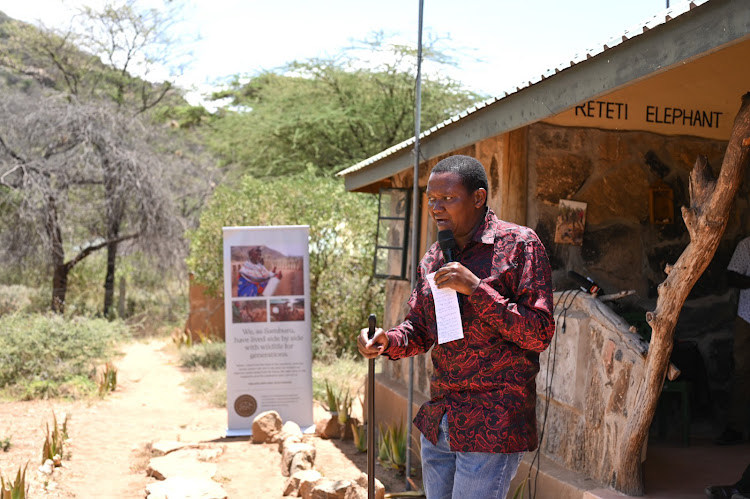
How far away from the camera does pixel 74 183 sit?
15195 millimetres

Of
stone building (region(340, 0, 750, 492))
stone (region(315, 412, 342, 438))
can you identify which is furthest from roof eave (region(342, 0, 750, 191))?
stone (region(315, 412, 342, 438))

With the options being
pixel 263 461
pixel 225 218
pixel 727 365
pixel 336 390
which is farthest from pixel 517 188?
pixel 225 218

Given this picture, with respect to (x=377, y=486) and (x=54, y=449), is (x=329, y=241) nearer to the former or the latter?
(x=54, y=449)

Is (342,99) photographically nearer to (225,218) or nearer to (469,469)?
(225,218)

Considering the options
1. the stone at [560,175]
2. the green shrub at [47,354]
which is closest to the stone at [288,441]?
the stone at [560,175]

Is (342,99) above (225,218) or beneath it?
above

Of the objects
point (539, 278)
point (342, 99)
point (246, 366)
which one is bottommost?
point (246, 366)

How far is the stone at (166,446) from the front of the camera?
7496 millimetres

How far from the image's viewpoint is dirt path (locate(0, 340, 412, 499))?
6.66 m

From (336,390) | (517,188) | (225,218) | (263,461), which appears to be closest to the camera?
(517,188)

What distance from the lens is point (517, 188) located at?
5.80 meters

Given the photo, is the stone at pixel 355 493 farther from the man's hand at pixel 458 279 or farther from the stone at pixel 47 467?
the man's hand at pixel 458 279

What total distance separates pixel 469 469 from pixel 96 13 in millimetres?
18555

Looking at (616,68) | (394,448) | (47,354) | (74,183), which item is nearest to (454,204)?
(616,68)
